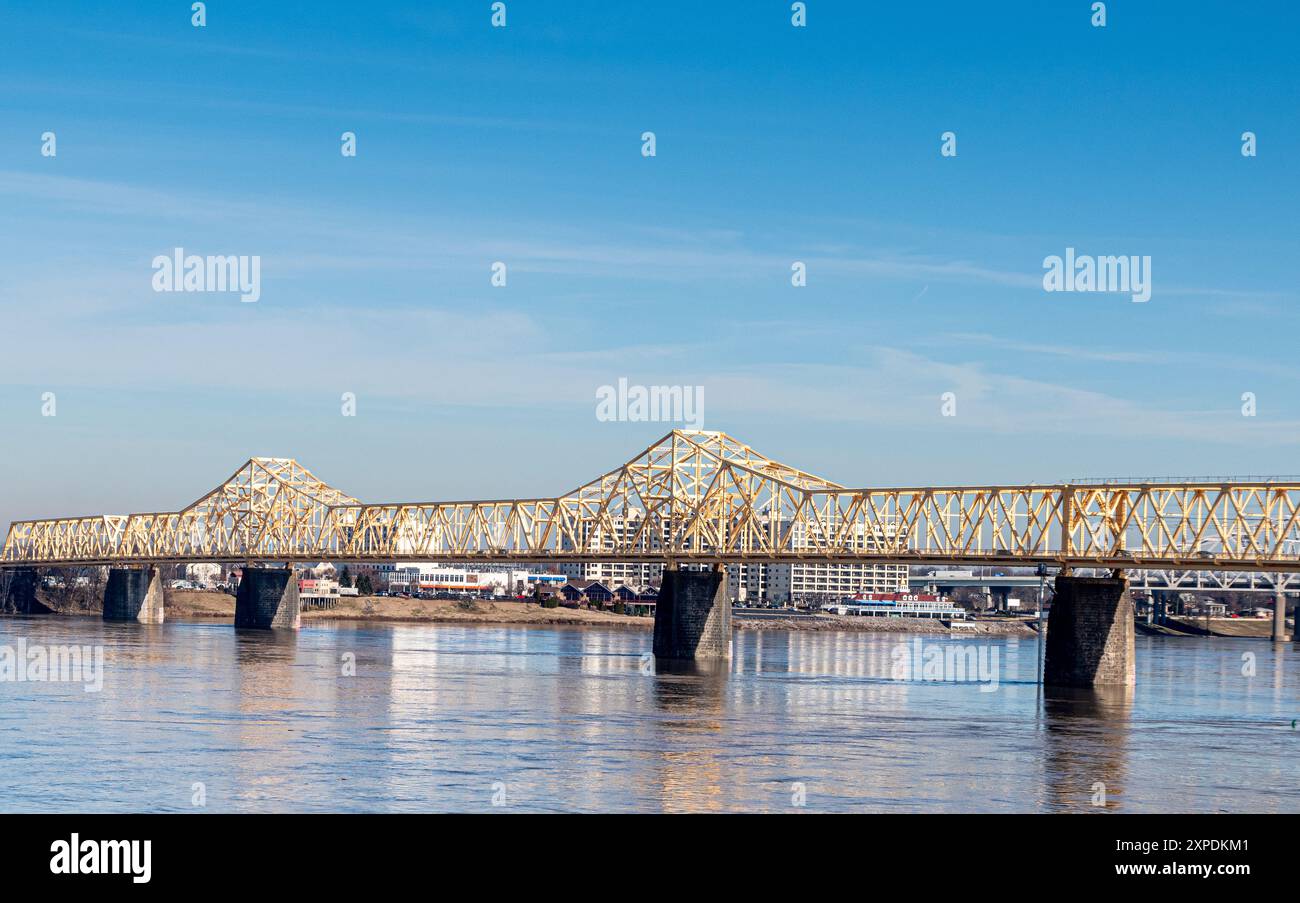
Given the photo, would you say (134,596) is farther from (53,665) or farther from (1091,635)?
(1091,635)

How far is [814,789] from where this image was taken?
49.9 metres

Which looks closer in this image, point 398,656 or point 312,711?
point 312,711

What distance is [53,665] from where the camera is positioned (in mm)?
99688

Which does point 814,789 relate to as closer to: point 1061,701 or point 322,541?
point 1061,701

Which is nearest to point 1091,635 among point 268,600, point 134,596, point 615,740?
point 615,740

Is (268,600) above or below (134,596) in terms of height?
above

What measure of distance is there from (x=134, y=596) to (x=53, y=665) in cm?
9735

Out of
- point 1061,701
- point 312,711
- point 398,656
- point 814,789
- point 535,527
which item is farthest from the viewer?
point 535,527

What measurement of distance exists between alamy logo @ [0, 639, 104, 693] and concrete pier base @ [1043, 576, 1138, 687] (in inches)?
1951
